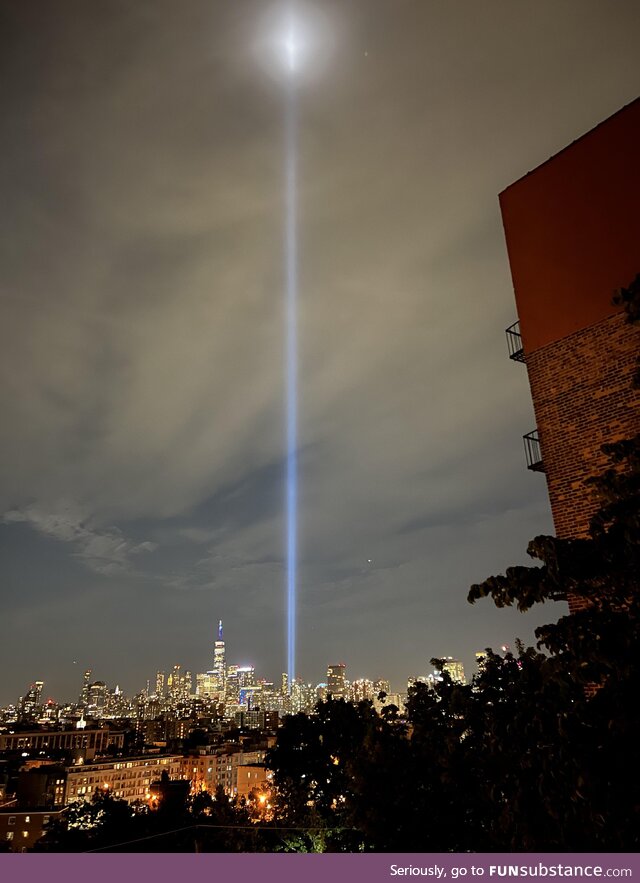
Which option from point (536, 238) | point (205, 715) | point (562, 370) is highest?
point (536, 238)
